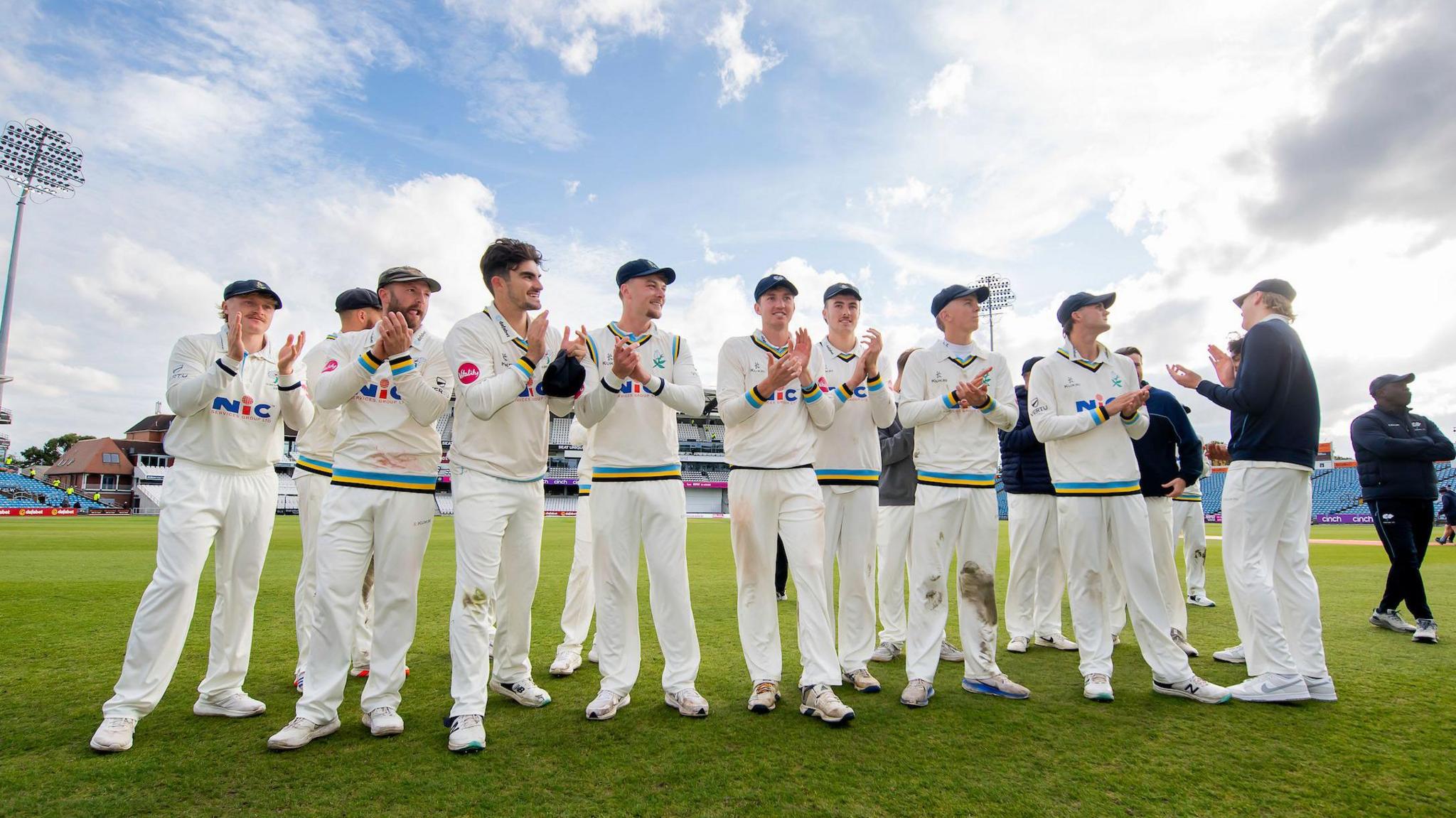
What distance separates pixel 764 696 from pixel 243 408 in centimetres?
357

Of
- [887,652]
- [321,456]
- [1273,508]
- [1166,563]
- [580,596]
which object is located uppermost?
[321,456]

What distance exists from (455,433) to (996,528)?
139 inches

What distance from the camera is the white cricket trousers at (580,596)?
5.46 metres

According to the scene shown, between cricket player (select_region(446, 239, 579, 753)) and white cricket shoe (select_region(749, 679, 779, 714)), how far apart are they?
1.31 meters

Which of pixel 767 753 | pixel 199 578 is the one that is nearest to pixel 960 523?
pixel 767 753

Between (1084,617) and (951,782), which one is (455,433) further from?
(1084,617)

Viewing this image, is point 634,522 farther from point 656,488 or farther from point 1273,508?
point 1273,508

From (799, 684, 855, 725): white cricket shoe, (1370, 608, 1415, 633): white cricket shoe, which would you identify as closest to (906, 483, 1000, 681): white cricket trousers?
(799, 684, 855, 725): white cricket shoe

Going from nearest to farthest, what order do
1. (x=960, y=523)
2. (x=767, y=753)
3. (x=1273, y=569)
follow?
(x=767, y=753) → (x=1273, y=569) → (x=960, y=523)

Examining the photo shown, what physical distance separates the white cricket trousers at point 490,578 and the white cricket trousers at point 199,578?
3.72ft

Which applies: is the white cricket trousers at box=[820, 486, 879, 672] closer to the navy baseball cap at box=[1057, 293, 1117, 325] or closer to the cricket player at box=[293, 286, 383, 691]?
the navy baseball cap at box=[1057, 293, 1117, 325]

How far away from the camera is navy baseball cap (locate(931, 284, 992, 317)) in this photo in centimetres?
500

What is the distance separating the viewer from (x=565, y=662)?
5.25 meters

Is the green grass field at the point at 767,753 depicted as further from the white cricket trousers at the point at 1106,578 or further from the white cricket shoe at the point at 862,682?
the white cricket trousers at the point at 1106,578
